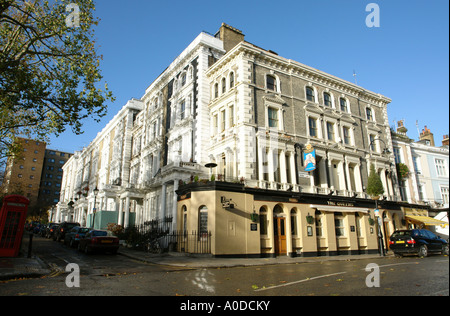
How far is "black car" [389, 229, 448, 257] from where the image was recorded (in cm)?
1627

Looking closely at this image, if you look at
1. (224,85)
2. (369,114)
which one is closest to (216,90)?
(224,85)

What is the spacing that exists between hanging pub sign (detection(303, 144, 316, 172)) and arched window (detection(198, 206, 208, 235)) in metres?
8.36

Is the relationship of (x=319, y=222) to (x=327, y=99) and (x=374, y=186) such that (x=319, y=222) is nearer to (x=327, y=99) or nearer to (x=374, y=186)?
(x=374, y=186)

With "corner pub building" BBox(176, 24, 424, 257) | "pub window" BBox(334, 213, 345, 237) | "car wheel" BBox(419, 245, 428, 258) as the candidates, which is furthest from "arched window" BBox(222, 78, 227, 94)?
"car wheel" BBox(419, 245, 428, 258)

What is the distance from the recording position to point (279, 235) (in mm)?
19828

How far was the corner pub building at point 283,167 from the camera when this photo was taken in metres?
18.4

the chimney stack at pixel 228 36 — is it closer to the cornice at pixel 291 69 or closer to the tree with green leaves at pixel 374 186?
the cornice at pixel 291 69

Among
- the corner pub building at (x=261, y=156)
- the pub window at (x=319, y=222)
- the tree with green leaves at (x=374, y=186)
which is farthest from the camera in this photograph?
the tree with green leaves at (x=374, y=186)

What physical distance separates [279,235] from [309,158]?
6171 millimetres

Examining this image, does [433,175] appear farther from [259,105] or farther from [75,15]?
[75,15]

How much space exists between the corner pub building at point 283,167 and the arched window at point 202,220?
0.20ft

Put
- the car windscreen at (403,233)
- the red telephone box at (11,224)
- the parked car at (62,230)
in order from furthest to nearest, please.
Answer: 1. the parked car at (62,230)
2. the car windscreen at (403,233)
3. the red telephone box at (11,224)

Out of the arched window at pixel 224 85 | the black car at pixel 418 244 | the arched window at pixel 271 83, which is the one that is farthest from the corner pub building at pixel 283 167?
the black car at pixel 418 244

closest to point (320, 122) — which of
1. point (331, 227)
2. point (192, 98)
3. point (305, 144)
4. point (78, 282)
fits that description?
point (305, 144)
